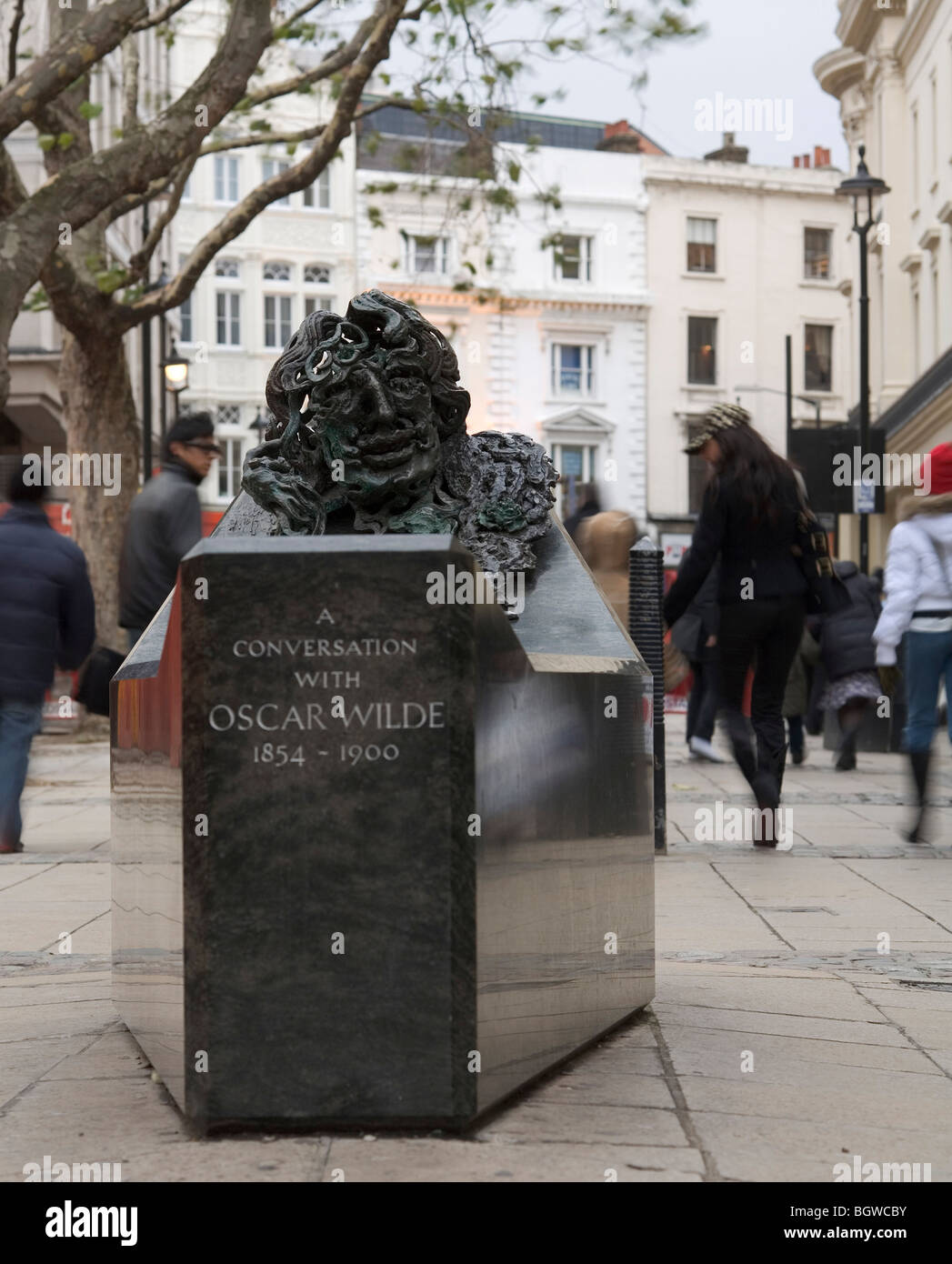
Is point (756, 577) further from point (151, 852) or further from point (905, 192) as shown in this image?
point (905, 192)

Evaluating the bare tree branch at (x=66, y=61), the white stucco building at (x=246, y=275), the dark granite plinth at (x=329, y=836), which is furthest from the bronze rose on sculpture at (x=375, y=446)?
the white stucco building at (x=246, y=275)

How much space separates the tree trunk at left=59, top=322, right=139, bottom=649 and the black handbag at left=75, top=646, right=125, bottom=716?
10.9 metres

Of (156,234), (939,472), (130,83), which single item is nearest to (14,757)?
(939,472)

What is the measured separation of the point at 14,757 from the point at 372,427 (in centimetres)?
524

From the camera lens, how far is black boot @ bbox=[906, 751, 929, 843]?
928 cm

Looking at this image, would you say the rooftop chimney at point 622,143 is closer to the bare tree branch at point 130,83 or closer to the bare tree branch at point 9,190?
the bare tree branch at point 130,83

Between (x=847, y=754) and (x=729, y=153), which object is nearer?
(x=847, y=754)

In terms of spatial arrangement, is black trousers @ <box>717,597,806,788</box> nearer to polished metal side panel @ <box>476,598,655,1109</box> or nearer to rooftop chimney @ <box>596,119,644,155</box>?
polished metal side panel @ <box>476,598,655,1109</box>

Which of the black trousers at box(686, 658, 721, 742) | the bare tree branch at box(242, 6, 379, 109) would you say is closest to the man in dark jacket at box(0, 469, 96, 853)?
the black trousers at box(686, 658, 721, 742)

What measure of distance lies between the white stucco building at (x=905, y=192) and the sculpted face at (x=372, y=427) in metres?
27.0

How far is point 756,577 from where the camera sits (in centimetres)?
905
